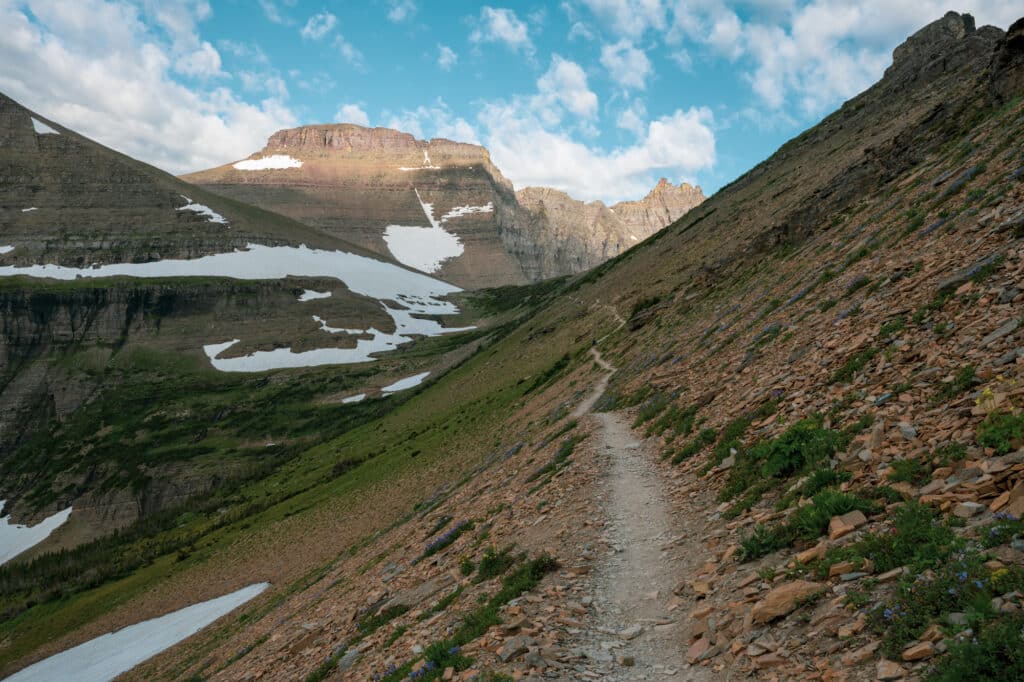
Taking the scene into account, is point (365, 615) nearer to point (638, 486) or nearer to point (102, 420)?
point (638, 486)

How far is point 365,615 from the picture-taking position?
53.6 ft

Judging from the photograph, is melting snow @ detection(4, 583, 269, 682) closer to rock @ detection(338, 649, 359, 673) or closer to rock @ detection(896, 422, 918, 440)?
rock @ detection(338, 649, 359, 673)

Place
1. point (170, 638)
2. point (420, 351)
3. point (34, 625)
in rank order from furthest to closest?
1. point (420, 351)
2. point (34, 625)
3. point (170, 638)

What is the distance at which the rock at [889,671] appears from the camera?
5.39 meters

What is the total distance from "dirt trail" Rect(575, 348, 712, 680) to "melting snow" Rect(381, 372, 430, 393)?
4508 inches

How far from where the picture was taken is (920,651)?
5.34m

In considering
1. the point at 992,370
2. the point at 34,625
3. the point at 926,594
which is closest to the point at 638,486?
the point at 992,370

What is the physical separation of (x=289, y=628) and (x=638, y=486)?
668 inches

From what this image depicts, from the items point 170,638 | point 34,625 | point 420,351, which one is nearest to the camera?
point 170,638

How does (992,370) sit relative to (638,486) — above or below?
above

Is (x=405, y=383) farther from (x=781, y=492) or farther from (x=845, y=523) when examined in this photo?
(x=845, y=523)

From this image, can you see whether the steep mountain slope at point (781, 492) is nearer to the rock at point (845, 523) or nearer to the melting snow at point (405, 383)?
the rock at point (845, 523)

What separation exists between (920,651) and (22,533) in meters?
164

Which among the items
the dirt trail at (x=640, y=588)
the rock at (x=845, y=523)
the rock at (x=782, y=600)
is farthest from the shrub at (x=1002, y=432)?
the dirt trail at (x=640, y=588)
